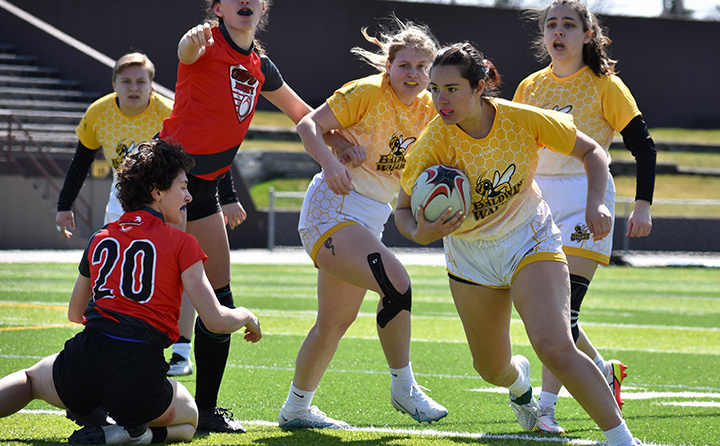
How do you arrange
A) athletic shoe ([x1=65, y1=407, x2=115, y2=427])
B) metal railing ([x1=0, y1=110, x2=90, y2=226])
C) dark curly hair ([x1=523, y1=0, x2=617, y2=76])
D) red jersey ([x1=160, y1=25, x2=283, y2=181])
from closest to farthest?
athletic shoe ([x1=65, y1=407, x2=115, y2=427]) → red jersey ([x1=160, y1=25, x2=283, y2=181]) → dark curly hair ([x1=523, y1=0, x2=617, y2=76]) → metal railing ([x1=0, y1=110, x2=90, y2=226])

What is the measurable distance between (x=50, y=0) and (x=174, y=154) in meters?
25.2

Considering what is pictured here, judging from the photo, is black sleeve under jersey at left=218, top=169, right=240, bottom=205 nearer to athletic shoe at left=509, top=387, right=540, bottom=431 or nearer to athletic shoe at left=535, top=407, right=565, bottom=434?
athletic shoe at left=509, top=387, right=540, bottom=431

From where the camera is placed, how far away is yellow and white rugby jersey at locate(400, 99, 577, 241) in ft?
11.7

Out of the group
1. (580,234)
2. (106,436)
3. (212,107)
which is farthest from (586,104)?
(106,436)

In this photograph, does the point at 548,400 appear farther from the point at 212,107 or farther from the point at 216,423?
the point at 212,107

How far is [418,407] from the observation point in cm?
413

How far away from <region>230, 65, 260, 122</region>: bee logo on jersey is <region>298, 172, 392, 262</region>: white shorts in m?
0.50

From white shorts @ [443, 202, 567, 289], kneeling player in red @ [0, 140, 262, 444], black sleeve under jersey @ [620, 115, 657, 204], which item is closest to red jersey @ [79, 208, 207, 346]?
kneeling player in red @ [0, 140, 262, 444]

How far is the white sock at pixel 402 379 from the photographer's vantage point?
13.6ft

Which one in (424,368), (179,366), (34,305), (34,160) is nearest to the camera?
(179,366)

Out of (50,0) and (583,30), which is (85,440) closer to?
(583,30)

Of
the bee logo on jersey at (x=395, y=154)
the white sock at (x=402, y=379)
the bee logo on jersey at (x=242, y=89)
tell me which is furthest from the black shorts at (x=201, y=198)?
the white sock at (x=402, y=379)

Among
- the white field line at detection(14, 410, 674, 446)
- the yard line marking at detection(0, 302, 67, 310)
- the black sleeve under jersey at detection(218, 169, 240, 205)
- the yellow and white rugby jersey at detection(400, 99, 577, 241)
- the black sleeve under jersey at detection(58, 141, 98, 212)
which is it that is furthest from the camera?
the yard line marking at detection(0, 302, 67, 310)

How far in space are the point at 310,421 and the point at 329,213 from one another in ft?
3.44
